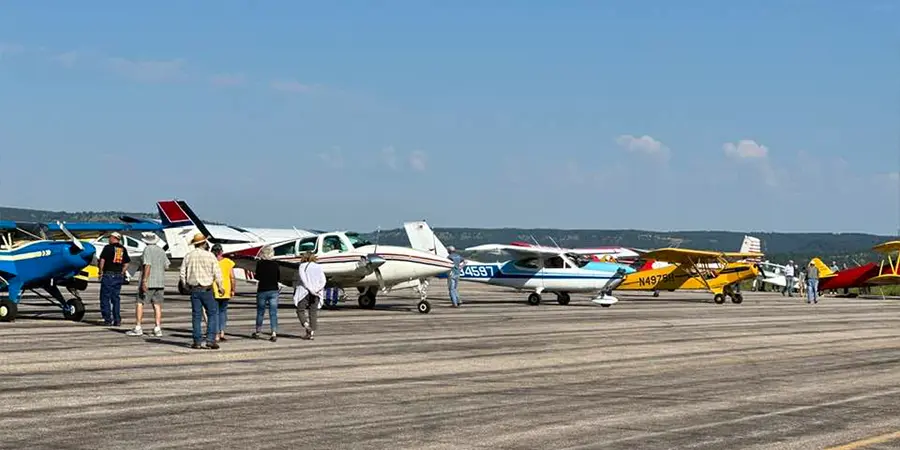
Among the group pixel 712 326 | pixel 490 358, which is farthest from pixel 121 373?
pixel 712 326

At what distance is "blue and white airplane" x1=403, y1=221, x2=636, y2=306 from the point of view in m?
35.9

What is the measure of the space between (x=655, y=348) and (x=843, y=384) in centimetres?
518

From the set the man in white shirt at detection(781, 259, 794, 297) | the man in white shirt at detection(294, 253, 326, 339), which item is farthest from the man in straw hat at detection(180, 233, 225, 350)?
the man in white shirt at detection(781, 259, 794, 297)

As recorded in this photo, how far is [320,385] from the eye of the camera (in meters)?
12.6

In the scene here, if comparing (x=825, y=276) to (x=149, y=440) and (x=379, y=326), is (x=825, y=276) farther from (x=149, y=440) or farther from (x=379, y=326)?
(x=149, y=440)

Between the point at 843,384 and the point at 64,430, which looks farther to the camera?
the point at 843,384

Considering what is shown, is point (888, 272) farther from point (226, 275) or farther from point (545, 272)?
point (226, 275)

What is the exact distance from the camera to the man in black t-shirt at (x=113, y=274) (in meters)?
20.7

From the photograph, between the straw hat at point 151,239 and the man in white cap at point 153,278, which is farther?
the straw hat at point 151,239

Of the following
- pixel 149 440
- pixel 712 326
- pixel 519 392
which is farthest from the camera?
pixel 712 326

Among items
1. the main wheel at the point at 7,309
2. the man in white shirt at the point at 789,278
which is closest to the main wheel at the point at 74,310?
the main wheel at the point at 7,309

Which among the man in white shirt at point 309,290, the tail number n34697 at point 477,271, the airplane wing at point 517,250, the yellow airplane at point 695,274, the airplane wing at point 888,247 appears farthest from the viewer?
the airplane wing at point 888,247

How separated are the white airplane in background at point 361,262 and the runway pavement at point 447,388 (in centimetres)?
536

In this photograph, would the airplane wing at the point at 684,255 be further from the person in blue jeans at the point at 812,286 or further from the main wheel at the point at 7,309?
the main wheel at the point at 7,309
